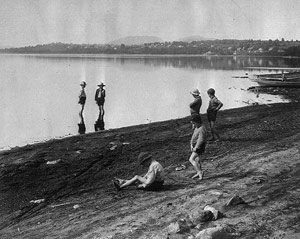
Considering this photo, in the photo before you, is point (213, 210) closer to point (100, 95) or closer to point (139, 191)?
point (139, 191)

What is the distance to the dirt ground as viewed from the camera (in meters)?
7.92

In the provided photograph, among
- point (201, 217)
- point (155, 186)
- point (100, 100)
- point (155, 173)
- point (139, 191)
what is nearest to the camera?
point (201, 217)

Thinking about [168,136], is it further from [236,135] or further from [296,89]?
[296,89]

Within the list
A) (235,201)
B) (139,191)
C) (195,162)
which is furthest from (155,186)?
(235,201)

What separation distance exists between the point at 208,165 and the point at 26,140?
40.2ft

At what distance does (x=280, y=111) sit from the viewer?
23.6m

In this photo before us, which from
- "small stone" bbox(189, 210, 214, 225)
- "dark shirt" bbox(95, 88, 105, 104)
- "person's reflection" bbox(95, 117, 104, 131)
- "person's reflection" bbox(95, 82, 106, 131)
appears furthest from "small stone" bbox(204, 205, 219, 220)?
"person's reflection" bbox(95, 117, 104, 131)

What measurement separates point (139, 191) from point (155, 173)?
0.86 meters

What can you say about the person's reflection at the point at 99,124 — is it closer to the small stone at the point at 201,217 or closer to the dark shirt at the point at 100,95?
the dark shirt at the point at 100,95

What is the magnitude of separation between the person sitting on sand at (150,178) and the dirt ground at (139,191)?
0.20 meters

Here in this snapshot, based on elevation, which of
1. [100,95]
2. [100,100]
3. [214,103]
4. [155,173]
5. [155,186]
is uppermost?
[214,103]

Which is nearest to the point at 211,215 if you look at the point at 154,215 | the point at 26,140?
the point at 154,215

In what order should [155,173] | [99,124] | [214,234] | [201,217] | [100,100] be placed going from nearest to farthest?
[214,234] < [201,217] < [155,173] < [100,100] < [99,124]

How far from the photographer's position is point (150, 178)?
9.84 metres
